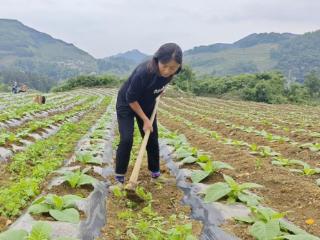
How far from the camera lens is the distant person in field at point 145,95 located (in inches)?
173

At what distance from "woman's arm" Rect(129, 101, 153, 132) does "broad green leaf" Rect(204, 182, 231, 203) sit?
3.54ft

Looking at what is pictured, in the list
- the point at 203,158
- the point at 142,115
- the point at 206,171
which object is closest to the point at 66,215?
the point at 142,115

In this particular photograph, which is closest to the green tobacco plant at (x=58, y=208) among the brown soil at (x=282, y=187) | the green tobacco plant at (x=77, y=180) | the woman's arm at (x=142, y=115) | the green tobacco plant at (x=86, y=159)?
the green tobacco plant at (x=77, y=180)

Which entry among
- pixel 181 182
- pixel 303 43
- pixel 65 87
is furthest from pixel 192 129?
pixel 303 43

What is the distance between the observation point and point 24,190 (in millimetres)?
4523

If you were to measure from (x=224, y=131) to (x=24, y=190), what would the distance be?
25.6ft

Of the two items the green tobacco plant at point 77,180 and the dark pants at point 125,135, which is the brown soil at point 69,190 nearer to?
the green tobacco plant at point 77,180

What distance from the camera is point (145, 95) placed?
4992 mm

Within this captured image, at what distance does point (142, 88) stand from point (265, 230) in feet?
7.11

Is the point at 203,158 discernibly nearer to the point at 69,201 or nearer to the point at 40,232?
the point at 69,201

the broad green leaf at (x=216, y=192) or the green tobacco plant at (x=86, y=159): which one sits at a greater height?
the broad green leaf at (x=216, y=192)

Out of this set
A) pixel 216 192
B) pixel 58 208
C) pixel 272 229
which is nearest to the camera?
pixel 272 229

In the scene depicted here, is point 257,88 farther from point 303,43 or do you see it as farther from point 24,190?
point 303,43

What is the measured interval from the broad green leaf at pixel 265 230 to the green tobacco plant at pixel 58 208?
4.47 feet
